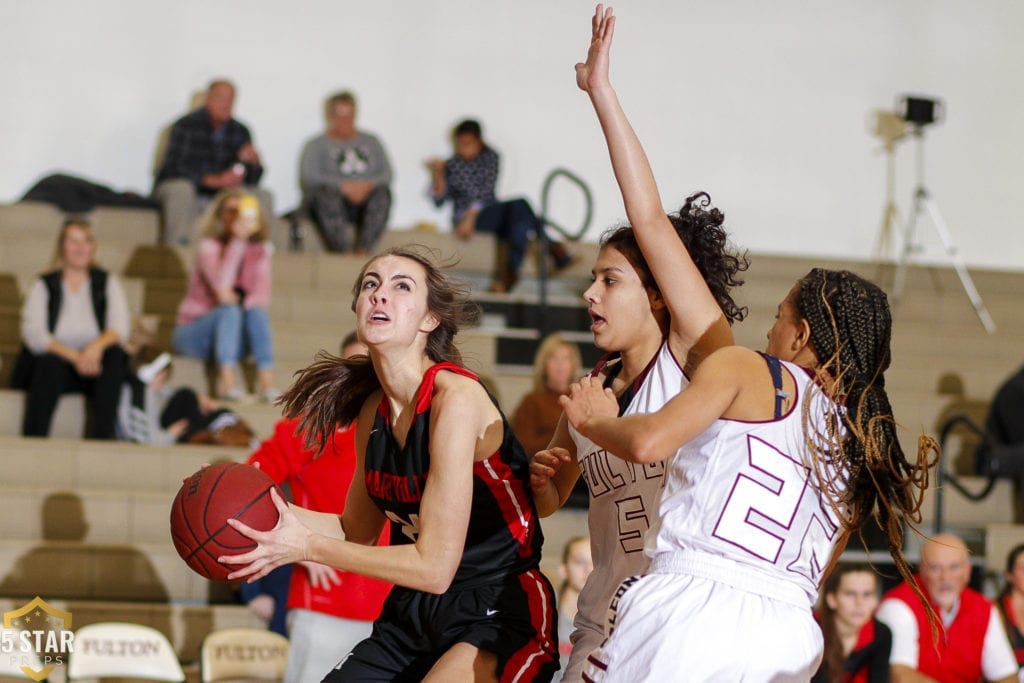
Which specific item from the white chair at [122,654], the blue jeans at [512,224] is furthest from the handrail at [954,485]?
the white chair at [122,654]

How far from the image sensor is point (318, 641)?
15.1 feet

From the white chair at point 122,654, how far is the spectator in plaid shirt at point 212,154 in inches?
178

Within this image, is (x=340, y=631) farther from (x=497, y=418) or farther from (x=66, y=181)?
(x=66, y=181)

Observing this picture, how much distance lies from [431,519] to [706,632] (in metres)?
0.64

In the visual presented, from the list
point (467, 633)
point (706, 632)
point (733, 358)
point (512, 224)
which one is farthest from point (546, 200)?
point (706, 632)

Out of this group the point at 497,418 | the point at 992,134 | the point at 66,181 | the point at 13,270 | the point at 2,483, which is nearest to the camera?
the point at 497,418

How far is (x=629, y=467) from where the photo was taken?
2.96m

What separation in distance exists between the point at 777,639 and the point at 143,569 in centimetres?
437

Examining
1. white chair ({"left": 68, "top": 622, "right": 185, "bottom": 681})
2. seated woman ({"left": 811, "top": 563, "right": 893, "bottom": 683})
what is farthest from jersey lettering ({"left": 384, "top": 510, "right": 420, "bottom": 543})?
seated woman ({"left": 811, "top": 563, "right": 893, "bottom": 683})

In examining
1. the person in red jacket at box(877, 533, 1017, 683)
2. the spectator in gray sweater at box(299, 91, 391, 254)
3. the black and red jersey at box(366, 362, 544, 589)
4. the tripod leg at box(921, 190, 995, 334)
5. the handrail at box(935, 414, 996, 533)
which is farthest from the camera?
the tripod leg at box(921, 190, 995, 334)

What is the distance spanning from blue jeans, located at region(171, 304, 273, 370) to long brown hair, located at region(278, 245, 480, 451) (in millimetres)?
4172

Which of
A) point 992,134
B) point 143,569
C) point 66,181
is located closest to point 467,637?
point 143,569

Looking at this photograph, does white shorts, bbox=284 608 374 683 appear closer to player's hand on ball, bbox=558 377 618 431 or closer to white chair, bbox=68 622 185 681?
white chair, bbox=68 622 185 681

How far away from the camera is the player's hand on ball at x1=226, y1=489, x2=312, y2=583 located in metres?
2.67
